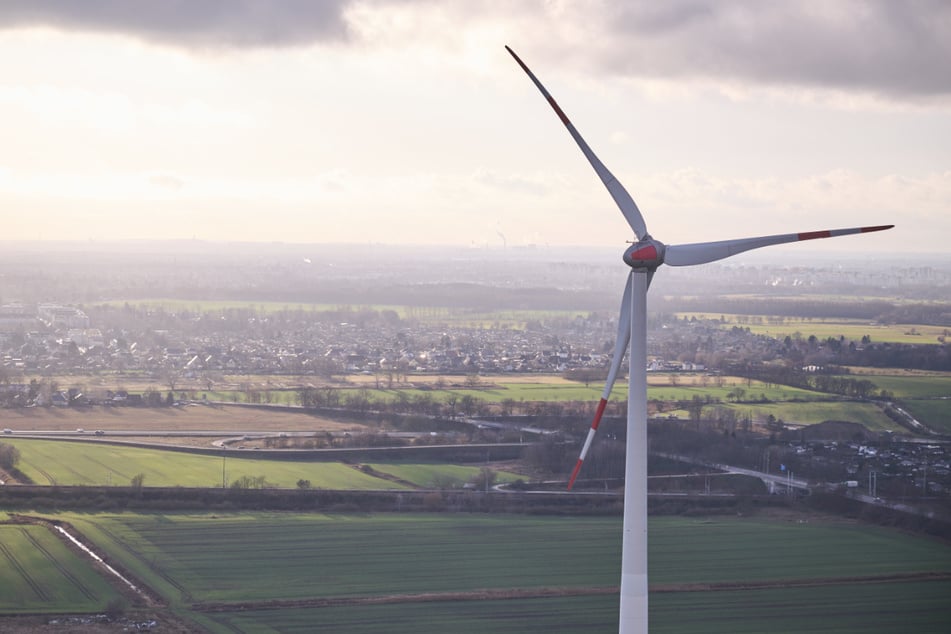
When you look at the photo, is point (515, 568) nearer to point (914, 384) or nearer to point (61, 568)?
point (61, 568)

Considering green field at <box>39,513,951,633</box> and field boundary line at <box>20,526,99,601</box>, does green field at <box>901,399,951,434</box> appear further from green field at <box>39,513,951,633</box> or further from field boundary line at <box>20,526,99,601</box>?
field boundary line at <box>20,526,99,601</box>

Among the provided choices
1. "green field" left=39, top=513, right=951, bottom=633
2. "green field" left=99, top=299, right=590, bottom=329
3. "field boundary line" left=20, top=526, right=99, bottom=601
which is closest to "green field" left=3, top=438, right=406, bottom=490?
"green field" left=39, top=513, right=951, bottom=633

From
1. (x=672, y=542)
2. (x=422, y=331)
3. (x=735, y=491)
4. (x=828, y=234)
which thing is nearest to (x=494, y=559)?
(x=672, y=542)

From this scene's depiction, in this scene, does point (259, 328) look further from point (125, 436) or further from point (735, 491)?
point (735, 491)

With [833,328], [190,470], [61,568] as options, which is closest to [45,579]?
[61,568]

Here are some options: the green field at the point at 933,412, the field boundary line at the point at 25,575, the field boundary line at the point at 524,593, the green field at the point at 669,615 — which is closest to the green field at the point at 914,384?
the green field at the point at 933,412

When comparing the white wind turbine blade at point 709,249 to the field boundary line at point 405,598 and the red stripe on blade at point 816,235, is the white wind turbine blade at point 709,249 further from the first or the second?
the field boundary line at point 405,598

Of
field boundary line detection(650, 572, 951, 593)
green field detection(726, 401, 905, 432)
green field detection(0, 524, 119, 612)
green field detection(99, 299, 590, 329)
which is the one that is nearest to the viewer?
green field detection(0, 524, 119, 612)
